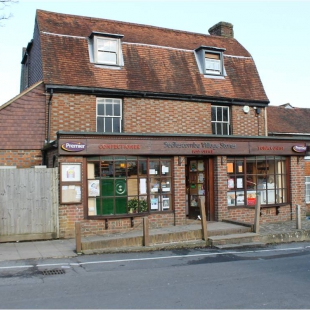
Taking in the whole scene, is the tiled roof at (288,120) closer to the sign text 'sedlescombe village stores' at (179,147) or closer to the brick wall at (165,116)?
the sign text 'sedlescombe village stores' at (179,147)

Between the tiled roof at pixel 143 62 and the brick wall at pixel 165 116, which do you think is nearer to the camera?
the tiled roof at pixel 143 62

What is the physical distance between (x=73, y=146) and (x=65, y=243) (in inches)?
120

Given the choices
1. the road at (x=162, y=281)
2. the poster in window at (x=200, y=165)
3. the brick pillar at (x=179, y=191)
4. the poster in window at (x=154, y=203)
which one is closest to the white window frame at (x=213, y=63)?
the poster in window at (x=200, y=165)

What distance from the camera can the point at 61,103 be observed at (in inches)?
571

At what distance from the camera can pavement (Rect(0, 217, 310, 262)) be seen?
10.3 metres

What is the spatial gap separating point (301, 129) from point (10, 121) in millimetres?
17692

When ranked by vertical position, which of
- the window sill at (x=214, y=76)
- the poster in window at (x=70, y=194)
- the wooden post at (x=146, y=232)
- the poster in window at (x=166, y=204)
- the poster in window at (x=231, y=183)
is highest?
the window sill at (x=214, y=76)

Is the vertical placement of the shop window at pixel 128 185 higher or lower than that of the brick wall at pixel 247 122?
lower

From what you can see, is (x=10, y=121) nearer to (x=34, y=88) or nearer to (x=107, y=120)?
(x=34, y=88)

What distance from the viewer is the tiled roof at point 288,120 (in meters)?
23.6

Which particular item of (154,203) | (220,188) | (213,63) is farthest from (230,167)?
(213,63)

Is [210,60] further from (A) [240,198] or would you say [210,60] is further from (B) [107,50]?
(A) [240,198]

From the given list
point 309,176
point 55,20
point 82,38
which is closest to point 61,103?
point 82,38

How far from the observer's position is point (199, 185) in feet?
51.9
